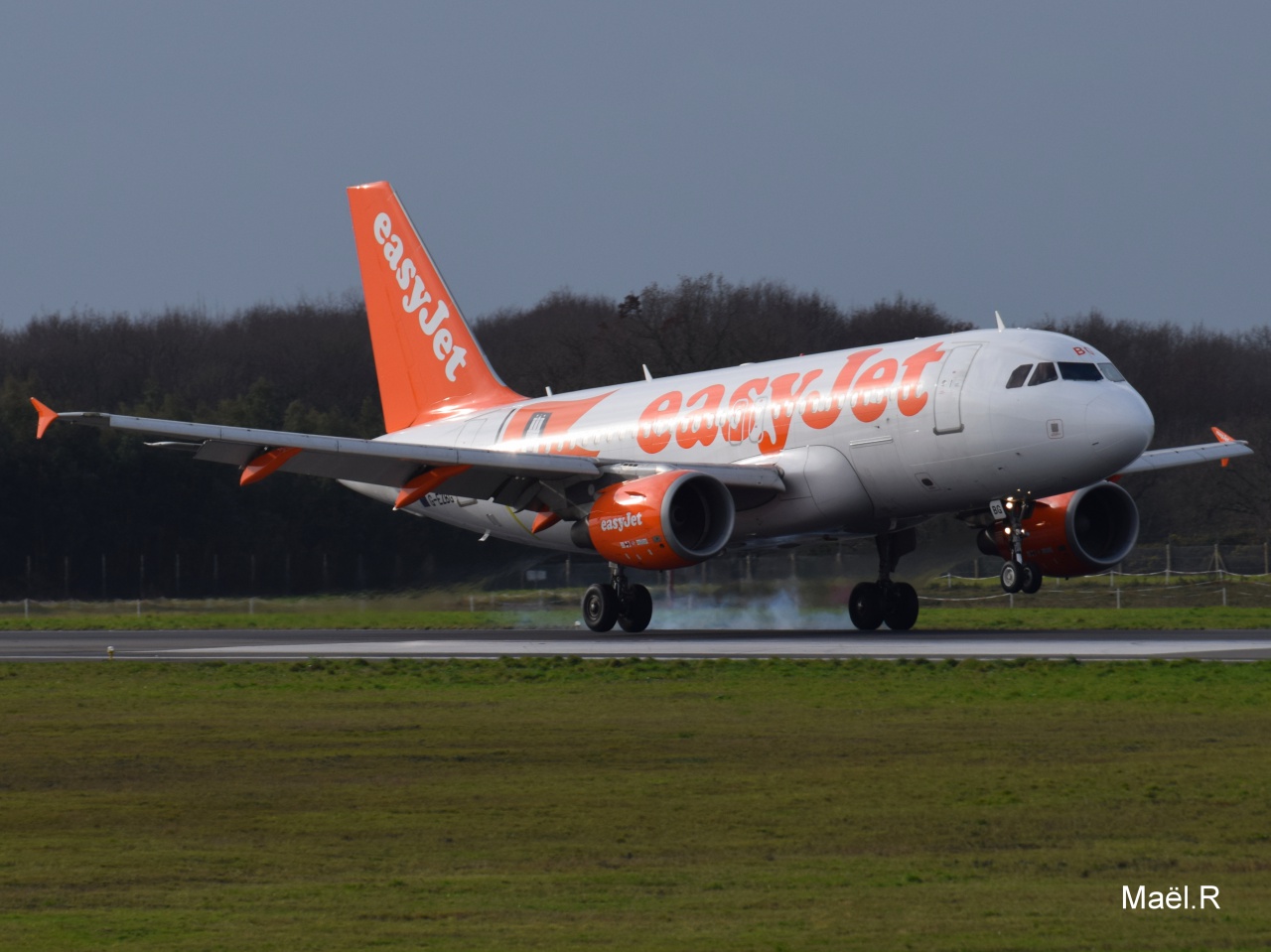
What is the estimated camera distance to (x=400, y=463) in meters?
30.8

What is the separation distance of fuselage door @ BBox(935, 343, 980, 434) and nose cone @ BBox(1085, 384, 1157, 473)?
2.00m

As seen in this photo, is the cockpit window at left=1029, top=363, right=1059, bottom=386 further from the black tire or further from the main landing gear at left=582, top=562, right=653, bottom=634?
the main landing gear at left=582, top=562, right=653, bottom=634

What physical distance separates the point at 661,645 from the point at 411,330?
15007 millimetres

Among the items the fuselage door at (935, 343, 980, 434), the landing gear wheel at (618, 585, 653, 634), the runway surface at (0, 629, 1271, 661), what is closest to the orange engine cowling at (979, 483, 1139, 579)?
the runway surface at (0, 629, 1271, 661)

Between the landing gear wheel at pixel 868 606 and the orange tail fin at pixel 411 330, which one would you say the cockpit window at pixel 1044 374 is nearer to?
the landing gear wheel at pixel 868 606

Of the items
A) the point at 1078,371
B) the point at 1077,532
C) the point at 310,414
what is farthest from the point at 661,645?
the point at 310,414

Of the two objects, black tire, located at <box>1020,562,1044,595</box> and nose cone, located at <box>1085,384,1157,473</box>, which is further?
black tire, located at <box>1020,562,1044,595</box>

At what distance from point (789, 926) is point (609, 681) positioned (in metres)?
12.2

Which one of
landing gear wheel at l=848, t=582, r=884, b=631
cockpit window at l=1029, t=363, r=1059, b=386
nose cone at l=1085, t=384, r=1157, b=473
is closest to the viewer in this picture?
nose cone at l=1085, t=384, r=1157, b=473

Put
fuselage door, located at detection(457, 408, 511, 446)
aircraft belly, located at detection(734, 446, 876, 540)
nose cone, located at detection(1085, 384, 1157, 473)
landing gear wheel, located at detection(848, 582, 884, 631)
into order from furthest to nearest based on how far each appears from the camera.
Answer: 1. fuselage door, located at detection(457, 408, 511, 446)
2. landing gear wheel, located at detection(848, 582, 884, 631)
3. aircraft belly, located at detection(734, 446, 876, 540)
4. nose cone, located at detection(1085, 384, 1157, 473)

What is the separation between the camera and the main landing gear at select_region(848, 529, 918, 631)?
3034cm

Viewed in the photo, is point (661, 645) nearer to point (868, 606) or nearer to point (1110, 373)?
point (868, 606)

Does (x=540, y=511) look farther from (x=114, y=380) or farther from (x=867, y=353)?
(x=114, y=380)

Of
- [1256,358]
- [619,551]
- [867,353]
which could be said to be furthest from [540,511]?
[1256,358]
